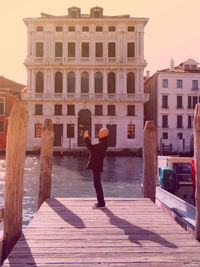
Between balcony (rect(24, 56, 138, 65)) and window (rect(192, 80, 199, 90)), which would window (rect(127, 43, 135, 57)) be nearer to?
balcony (rect(24, 56, 138, 65))

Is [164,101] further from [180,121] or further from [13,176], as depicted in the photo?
[13,176]

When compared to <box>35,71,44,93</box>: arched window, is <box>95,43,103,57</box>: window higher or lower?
higher

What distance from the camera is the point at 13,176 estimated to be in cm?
444

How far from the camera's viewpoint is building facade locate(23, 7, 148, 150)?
130 ft

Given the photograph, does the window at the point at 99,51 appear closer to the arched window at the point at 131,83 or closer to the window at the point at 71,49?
the window at the point at 71,49

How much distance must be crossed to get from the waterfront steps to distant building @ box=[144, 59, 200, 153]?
116 feet

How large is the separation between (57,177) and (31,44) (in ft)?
86.9

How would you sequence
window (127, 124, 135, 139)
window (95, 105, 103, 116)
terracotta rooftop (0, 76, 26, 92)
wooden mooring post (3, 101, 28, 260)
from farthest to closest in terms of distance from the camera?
terracotta rooftop (0, 76, 26, 92) < window (127, 124, 135, 139) < window (95, 105, 103, 116) < wooden mooring post (3, 101, 28, 260)

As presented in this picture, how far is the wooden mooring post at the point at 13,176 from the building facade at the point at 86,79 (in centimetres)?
3453

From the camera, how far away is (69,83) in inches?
1577

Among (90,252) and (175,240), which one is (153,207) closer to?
(175,240)

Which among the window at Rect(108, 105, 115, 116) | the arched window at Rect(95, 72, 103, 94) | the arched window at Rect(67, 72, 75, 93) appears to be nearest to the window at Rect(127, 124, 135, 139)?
the window at Rect(108, 105, 115, 116)

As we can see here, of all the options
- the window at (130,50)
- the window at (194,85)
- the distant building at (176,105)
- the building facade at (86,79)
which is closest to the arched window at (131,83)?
the building facade at (86,79)

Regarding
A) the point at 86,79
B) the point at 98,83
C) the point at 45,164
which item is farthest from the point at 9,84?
the point at 45,164
